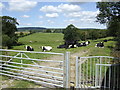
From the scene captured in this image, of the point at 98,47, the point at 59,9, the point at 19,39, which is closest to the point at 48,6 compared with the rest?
the point at 59,9

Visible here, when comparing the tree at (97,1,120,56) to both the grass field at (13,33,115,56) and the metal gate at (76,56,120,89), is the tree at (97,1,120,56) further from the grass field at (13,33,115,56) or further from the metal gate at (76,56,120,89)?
the metal gate at (76,56,120,89)

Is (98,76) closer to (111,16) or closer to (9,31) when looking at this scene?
(111,16)

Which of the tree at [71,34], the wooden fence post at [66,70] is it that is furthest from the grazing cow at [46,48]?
the wooden fence post at [66,70]

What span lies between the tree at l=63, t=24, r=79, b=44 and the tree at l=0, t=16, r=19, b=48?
3.55ft

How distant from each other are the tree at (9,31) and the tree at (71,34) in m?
1.08

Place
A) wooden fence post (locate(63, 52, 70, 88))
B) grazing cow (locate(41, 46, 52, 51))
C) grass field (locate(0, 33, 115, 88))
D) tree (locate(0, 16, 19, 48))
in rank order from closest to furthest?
wooden fence post (locate(63, 52, 70, 88)) → tree (locate(0, 16, 19, 48)) → grass field (locate(0, 33, 115, 88)) → grazing cow (locate(41, 46, 52, 51))

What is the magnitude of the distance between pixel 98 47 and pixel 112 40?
14.3 inches

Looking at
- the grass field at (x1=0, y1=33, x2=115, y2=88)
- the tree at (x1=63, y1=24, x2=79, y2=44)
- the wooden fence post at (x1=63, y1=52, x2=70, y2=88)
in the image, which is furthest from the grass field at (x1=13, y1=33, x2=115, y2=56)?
the wooden fence post at (x1=63, y1=52, x2=70, y2=88)

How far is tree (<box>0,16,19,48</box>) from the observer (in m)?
2.67

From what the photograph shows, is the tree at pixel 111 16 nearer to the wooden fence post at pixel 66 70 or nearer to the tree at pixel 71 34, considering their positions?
the tree at pixel 71 34

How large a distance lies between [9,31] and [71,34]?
1331 millimetres

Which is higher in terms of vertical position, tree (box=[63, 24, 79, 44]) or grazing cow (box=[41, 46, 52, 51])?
tree (box=[63, 24, 79, 44])

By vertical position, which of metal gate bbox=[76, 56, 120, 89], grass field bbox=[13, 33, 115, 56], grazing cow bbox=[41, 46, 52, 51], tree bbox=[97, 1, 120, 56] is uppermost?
tree bbox=[97, 1, 120, 56]

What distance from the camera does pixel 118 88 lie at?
163 centimetres
